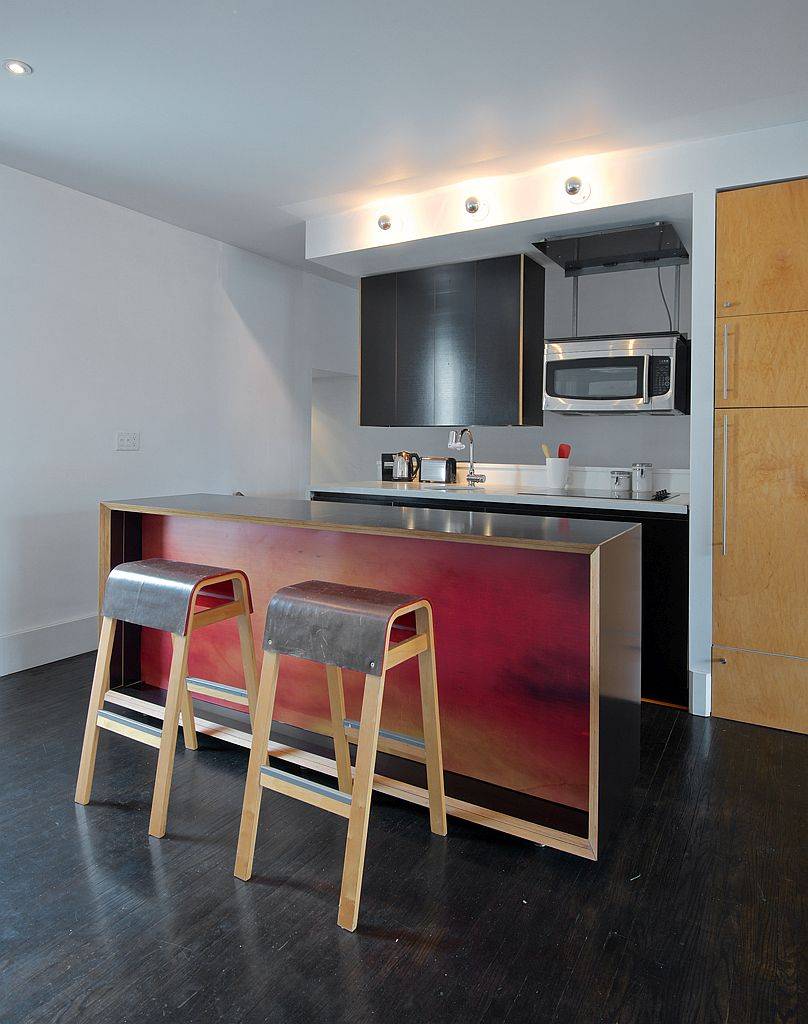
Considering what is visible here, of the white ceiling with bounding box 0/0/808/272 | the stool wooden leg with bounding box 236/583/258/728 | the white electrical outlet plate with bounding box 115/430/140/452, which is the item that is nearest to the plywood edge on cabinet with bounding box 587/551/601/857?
the stool wooden leg with bounding box 236/583/258/728

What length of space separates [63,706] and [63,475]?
1.26 m

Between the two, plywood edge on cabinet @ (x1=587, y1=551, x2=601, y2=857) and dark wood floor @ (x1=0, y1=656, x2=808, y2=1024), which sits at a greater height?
plywood edge on cabinet @ (x1=587, y1=551, x2=601, y2=857)

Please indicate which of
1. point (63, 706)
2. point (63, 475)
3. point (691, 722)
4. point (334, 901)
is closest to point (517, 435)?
point (691, 722)

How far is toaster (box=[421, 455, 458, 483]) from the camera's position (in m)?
4.82

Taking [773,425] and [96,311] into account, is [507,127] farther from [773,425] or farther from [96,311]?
A: [96,311]

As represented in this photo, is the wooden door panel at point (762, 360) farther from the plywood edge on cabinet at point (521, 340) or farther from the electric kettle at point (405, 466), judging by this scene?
the electric kettle at point (405, 466)

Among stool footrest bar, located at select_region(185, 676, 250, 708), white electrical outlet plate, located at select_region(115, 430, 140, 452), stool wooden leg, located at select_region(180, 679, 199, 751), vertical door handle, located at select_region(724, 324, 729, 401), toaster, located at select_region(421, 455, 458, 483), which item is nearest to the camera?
stool footrest bar, located at select_region(185, 676, 250, 708)

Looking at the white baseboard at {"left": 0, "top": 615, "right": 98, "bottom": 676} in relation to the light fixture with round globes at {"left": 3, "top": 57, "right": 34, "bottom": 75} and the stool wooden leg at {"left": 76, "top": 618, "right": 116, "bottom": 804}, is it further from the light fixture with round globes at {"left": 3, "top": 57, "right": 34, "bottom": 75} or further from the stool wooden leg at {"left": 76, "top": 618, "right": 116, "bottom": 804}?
the light fixture with round globes at {"left": 3, "top": 57, "right": 34, "bottom": 75}

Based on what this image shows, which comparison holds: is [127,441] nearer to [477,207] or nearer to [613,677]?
[477,207]

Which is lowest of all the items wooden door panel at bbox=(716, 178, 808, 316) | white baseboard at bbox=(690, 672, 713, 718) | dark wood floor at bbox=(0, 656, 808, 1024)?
dark wood floor at bbox=(0, 656, 808, 1024)

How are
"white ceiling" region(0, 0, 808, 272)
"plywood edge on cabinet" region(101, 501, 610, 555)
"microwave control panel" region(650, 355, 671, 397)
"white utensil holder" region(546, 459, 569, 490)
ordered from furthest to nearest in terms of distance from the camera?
"white utensil holder" region(546, 459, 569, 490), "microwave control panel" region(650, 355, 671, 397), "white ceiling" region(0, 0, 808, 272), "plywood edge on cabinet" region(101, 501, 610, 555)

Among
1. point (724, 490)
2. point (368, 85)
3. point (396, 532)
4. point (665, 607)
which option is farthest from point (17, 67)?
point (665, 607)

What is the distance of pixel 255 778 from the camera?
1.89 meters

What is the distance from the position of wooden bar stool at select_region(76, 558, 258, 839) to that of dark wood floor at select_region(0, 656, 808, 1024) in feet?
0.58
